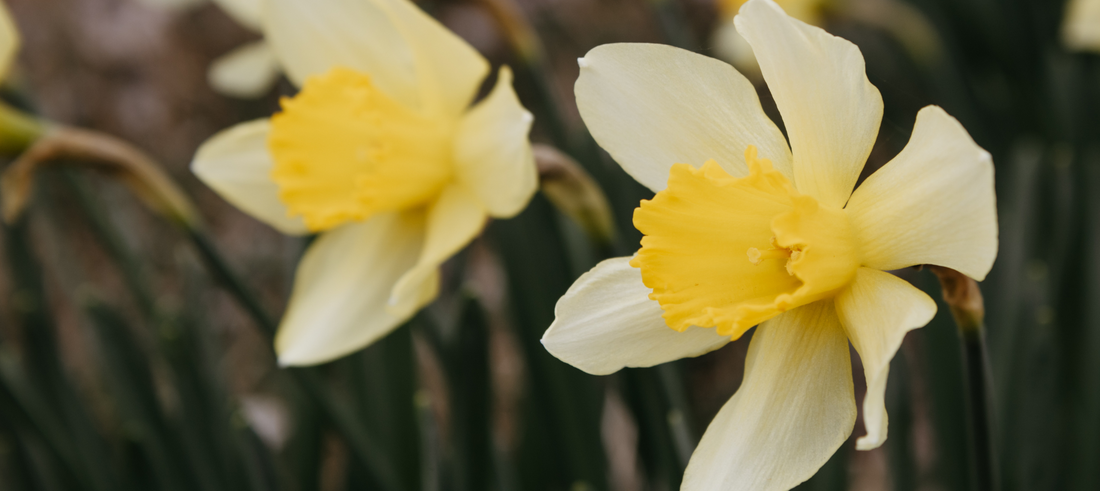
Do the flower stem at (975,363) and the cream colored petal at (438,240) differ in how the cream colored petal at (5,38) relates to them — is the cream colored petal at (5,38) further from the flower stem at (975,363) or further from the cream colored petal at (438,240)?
the flower stem at (975,363)

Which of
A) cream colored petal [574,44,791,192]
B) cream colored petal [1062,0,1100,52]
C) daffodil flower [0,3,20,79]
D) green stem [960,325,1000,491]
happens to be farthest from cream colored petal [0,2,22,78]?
cream colored petal [1062,0,1100,52]

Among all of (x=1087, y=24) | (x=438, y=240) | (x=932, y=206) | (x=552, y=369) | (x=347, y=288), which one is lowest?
(x=552, y=369)

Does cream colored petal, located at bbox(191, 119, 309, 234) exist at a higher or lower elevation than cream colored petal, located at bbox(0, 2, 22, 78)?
lower

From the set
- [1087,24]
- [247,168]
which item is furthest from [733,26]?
[247,168]

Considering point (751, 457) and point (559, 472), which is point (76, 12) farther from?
point (751, 457)

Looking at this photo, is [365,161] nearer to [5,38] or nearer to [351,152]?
[351,152]

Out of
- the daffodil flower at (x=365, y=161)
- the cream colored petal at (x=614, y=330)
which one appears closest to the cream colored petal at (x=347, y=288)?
the daffodil flower at (x=365, y=161)

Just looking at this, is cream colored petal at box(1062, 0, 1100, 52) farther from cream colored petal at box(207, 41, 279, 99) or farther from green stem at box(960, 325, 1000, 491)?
cream colored petal at box(207, 41, 279, 99)
